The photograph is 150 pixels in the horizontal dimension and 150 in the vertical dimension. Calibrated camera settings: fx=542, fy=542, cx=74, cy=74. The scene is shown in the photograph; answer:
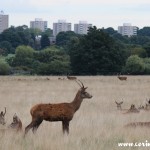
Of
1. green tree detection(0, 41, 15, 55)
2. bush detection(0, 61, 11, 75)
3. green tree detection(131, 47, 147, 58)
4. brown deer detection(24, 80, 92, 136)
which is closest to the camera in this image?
brown deer detection(24, 80, 92, 136)

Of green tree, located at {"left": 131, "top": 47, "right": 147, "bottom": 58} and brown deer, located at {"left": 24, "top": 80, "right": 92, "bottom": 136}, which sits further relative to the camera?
green tree, located at {"left": 131, "top": 47, "right": 147, "bottom": 58}

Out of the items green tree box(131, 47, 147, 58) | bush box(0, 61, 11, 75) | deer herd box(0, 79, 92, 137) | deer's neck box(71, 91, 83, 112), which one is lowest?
bush box(0, 61, 11, 75)

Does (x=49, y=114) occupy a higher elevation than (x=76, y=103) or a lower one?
lower

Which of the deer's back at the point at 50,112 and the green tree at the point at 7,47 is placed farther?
the green tree at the point at 7,47

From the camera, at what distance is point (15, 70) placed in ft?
292

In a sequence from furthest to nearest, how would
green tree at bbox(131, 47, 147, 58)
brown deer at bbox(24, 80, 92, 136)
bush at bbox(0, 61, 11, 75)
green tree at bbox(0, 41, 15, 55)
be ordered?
green tree at bbox(0, 41, 15, 55) → green tree at bbox(131, 47, 147, 58) → bush at bbox(0, 61, 11, 75) → brown deer at bbox(24, 80, 92, 136)

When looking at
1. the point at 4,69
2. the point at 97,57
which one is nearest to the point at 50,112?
the point at 97,57

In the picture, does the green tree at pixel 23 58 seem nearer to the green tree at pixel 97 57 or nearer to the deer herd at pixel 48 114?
the green tree at pixel 97 57

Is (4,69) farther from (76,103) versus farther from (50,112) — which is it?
(50,112)

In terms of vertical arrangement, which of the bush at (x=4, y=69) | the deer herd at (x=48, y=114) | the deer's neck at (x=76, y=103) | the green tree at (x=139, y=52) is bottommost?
the bush at (x=4, y=69)

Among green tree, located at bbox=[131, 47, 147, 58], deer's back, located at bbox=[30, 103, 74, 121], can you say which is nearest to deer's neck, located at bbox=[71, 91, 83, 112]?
deer's back, located at bbox=[30, 103, 74, 121]

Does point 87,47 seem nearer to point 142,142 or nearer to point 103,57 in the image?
point 103,57

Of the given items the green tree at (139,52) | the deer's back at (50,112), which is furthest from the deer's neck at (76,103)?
the green tree at (139,52)

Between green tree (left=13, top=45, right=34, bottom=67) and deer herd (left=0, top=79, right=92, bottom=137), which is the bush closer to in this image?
green tree (left=13, top=45, right=34, bottom=67)
